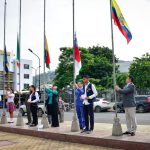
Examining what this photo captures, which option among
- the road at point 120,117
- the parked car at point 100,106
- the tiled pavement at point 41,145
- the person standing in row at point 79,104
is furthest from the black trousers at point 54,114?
the parked car at point 100,106

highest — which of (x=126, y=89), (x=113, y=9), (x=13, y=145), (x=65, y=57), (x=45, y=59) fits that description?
(x=65, y=57)

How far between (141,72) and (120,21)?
29.4 meters

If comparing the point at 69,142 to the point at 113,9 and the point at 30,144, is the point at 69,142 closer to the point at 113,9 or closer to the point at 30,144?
the point at 30,144

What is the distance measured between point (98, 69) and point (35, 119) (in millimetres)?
37255

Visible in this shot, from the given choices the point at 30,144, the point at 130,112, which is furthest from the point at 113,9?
the point at 30,144

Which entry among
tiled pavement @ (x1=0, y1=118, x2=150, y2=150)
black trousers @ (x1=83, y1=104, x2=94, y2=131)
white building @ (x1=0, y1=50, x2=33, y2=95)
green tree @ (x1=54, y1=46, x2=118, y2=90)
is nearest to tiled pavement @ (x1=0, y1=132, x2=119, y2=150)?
tiled pavement @ (x1=0, y1=118, x2=150, y2=150)

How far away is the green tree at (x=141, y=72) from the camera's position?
37.6m

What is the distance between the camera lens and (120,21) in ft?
33.1

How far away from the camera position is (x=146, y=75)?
Answer: 3788cm

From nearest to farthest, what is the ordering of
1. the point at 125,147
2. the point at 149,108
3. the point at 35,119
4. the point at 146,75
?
the point at 125,147
the point at 35,119
the point at 149,108
the point at 146,75

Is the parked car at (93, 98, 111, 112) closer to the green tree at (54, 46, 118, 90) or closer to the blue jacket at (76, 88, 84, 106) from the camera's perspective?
the green tree at (54, 46, 118, 90)

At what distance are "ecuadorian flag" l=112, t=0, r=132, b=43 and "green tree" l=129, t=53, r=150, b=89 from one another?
2801 cm

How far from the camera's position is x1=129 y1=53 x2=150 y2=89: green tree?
37.6m

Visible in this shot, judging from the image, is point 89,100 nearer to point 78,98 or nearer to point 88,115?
point 88,115
